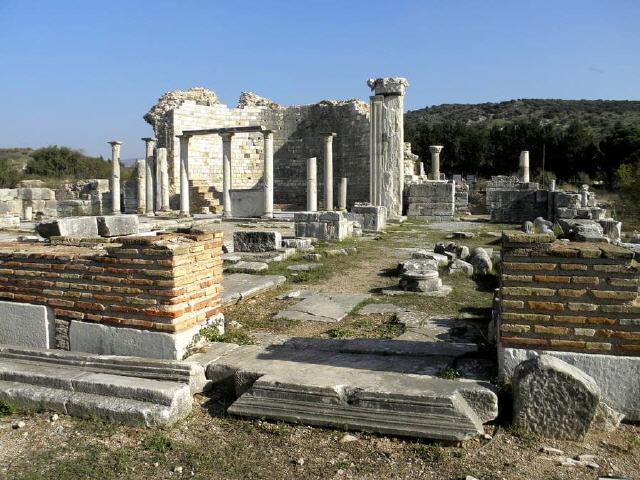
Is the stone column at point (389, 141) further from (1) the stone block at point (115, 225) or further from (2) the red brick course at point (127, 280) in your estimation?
(2) the red brick course at point (127, 280)

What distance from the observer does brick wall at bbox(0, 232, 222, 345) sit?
493 centimetres

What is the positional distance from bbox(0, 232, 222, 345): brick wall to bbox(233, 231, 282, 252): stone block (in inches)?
265

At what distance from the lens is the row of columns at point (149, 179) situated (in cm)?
2711

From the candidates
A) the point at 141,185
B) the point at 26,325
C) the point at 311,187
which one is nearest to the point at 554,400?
the point at 26,325

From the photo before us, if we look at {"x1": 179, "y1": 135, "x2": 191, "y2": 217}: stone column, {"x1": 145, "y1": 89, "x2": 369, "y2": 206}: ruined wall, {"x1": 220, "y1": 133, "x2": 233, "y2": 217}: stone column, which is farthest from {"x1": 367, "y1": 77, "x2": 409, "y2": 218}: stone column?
{"x1": 179, "y1": 135, "x2": 191, "y2": 217}: stone column

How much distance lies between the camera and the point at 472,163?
158 feet

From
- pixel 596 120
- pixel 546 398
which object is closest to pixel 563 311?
pixel 546 398

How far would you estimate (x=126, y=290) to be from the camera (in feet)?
16.5

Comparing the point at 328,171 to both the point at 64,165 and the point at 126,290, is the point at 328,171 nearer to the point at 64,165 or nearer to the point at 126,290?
the point at 126,290

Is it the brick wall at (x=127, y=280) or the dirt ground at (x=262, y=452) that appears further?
the brick wall at (x=127, y=280)

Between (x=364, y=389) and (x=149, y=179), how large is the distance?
25926mm

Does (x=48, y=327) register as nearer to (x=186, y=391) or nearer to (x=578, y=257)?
(x=186, y=391)

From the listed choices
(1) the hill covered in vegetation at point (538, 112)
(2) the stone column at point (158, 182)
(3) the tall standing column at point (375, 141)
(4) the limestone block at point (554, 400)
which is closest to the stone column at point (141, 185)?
(2) the stone column at point (158, 182)

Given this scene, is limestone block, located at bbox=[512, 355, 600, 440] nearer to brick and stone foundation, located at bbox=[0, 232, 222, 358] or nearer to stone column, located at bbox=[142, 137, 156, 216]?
brick and stone foundation, located at bbox=[0, 232, 222, 358]
